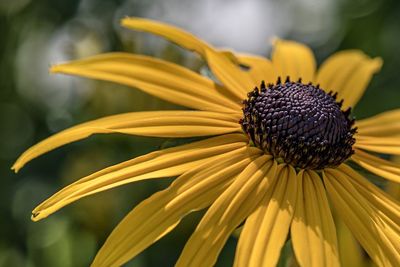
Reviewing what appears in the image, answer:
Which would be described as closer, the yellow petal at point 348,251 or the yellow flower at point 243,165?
the yellow flower at point 243,165

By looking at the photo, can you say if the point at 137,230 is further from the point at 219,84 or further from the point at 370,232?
the point at 219,84

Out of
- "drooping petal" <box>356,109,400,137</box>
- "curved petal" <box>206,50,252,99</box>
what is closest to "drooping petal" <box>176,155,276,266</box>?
"curved petal" <box>206,50,252,99</box>

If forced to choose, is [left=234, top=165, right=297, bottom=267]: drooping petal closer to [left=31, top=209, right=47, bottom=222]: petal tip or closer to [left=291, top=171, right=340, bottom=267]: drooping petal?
[left=291, top=171, right=340, bottom=267]: drooping petal

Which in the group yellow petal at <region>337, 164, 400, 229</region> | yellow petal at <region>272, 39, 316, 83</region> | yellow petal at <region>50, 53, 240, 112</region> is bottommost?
yellow petal at <region>337, 164, 400, 229</region>

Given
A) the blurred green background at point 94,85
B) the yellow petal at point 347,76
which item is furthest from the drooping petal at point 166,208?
the blurred green background at point 94,85

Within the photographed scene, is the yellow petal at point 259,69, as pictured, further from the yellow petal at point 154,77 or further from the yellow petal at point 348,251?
the yellow petal at point 348,251

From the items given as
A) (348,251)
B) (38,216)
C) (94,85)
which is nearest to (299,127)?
(348,251)

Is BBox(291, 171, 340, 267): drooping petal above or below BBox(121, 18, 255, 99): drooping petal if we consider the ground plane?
below

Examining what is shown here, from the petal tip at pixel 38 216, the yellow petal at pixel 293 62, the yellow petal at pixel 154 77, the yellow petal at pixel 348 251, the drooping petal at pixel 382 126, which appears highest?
the yellow petal at pixel 293 62
